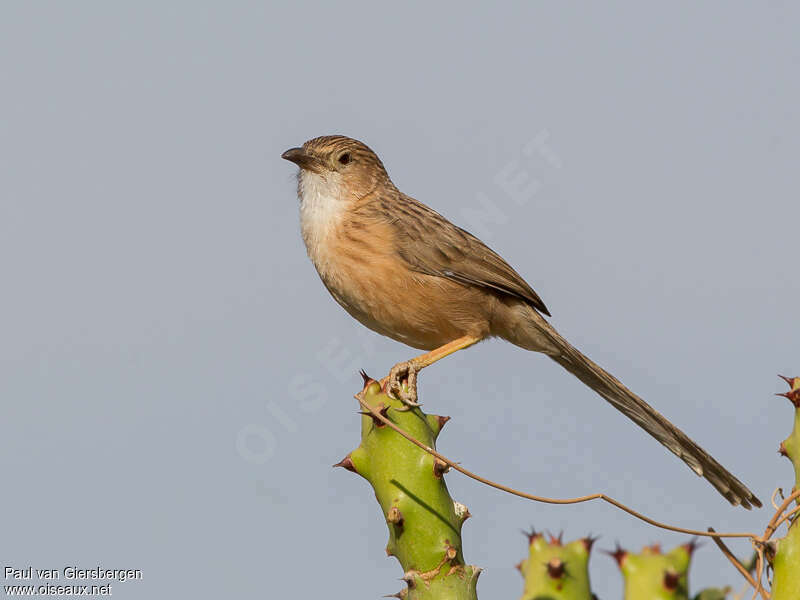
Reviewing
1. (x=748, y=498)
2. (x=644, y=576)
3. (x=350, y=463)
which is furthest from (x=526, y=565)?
(x=748, y=498)

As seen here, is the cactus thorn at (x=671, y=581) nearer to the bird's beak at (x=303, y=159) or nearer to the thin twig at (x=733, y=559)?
the thin twig at (x=733, y=559)

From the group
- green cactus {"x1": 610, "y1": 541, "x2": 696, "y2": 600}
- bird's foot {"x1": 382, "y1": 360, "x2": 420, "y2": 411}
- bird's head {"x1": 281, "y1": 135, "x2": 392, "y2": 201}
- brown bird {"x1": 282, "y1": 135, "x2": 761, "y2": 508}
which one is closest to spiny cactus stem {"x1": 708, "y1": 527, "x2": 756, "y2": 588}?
green cactus {"x1": 610, "y1": 541, "x2": 696, "y2": 600}

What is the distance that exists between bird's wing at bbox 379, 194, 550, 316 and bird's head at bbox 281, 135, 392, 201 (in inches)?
9.1

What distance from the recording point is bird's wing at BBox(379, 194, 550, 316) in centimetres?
700

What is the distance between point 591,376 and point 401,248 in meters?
1.58

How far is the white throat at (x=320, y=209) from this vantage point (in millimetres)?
6941

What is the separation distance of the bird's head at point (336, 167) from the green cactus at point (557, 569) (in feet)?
14.2

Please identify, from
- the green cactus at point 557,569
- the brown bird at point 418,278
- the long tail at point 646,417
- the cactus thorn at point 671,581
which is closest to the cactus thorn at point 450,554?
the green cactus at point 557,569

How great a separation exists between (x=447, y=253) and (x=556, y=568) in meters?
4.00

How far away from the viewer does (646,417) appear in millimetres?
6793

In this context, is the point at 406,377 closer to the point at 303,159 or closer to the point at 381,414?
the point at 381,414

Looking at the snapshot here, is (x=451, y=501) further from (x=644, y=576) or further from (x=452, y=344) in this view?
(x=452, y=344)

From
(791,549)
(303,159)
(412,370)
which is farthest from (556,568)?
(303,159)

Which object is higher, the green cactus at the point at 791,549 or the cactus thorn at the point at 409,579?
the cactus thorn at the point at 409,579
